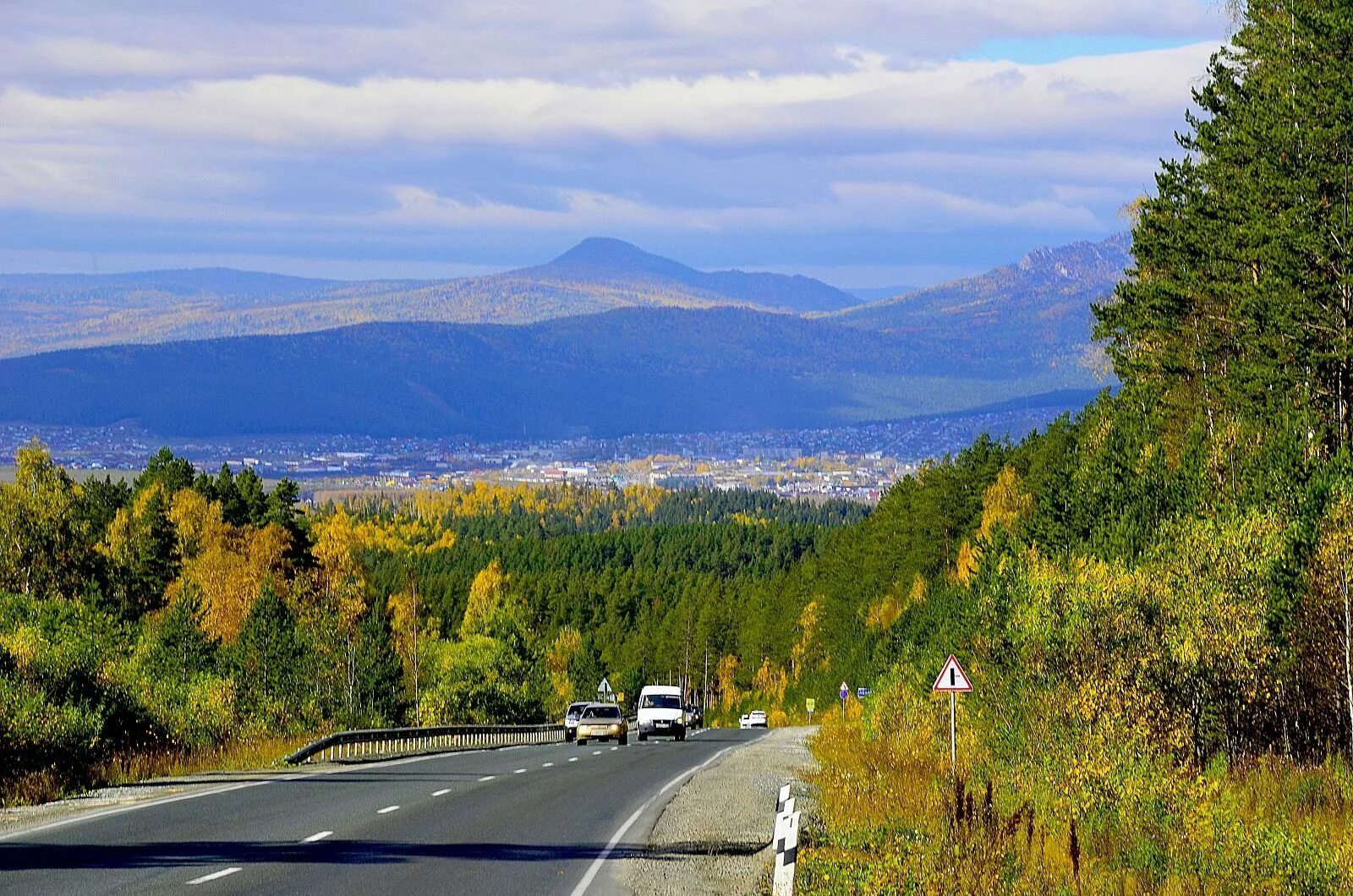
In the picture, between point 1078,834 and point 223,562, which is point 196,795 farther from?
point 223,562

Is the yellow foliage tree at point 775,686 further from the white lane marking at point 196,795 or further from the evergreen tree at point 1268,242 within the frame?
the white lane marking at point 196,795

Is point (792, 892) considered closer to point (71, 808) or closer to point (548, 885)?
point (548, 885)

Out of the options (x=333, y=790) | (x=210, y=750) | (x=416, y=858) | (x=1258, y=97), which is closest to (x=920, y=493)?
(x=1258, y=97)

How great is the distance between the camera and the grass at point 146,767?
2709 cm

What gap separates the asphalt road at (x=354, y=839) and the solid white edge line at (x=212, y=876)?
40mm

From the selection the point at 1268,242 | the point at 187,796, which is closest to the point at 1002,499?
the point at 1268,242

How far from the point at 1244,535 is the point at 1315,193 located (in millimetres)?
18053

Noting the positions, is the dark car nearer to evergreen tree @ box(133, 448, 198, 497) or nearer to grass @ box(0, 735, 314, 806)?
grass @ box(0, 735, 314, 806)

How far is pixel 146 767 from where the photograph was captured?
33688 mm

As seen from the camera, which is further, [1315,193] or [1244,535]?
[1315,193]

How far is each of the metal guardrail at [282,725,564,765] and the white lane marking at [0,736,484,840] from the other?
134cm

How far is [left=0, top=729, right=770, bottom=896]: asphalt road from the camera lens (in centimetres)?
1766

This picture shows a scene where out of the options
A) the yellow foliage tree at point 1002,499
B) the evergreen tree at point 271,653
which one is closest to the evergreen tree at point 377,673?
the evergreen tree at point 271,653

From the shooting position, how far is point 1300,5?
48062 mm
